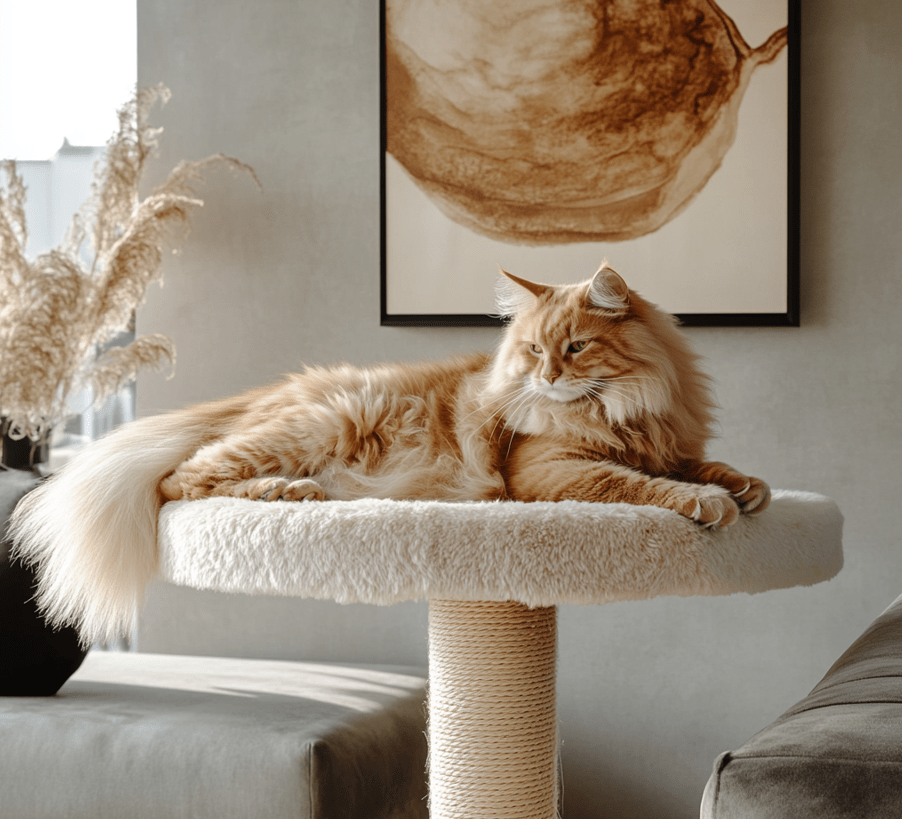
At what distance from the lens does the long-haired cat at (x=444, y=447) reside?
113 centimetres

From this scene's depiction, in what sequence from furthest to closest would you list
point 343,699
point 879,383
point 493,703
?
point 879,383 < point 343,699 < point 493,703

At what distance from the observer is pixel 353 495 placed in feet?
4.16

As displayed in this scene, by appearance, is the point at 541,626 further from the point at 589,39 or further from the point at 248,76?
the point at 248,76

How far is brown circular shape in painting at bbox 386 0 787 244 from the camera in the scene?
2021mm

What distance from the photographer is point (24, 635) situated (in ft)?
4.66

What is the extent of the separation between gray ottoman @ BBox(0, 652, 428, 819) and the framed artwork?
3.32 ft

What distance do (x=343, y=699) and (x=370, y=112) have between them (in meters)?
1.43

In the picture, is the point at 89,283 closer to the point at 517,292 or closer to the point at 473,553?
the point at 517,292

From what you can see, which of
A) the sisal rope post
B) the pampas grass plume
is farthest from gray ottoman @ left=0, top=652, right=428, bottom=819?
the pampas grass plume

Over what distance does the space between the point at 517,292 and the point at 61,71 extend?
1.83m

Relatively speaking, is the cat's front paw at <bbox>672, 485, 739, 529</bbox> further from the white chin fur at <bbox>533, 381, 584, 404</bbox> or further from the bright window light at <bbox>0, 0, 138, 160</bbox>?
the bright window light at <bbox>0, 0, 138, 160</bbox>

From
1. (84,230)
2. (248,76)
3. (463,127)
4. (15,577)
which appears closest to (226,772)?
(15,577)

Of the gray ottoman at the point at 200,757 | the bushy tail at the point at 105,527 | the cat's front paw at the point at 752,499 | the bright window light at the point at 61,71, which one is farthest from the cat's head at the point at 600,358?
the bright window light at the point at 61,71

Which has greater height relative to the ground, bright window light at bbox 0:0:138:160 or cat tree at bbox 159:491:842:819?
bright window light at bbox 0:0:138:160
